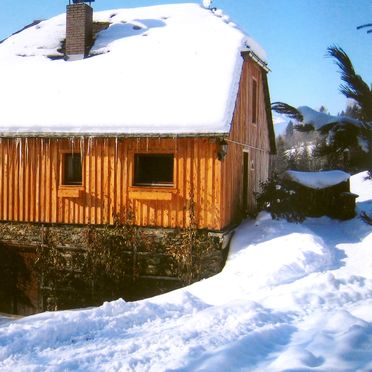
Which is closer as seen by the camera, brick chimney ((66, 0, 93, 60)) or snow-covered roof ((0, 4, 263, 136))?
snow-covered roof ((0, 4, 263, 136))

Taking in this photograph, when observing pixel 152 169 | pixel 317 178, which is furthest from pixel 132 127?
pixel 317 178

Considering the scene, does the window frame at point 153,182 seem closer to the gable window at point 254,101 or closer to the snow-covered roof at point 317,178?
the gable window at point 254,101

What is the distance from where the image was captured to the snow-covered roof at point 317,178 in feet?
47.4

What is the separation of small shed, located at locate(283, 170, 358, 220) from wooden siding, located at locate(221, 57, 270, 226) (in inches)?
53.7

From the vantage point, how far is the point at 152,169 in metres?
11.1

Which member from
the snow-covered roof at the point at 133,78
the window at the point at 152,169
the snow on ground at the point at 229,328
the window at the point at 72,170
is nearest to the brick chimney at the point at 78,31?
the snow-covered roof at the point at 133,78

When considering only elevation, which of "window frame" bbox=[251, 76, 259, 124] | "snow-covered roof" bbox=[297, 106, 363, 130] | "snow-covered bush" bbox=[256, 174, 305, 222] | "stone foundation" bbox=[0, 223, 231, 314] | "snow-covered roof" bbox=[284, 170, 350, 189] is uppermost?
"window frame" bbox=[251, 76, 259, 124]

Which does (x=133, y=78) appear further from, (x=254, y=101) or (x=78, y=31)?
(x=254, y=101)

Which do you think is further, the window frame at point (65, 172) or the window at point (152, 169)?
the window frame at point (65, 172)

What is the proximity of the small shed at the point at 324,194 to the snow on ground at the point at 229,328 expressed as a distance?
5544 mm

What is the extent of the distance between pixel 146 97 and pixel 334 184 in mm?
7314

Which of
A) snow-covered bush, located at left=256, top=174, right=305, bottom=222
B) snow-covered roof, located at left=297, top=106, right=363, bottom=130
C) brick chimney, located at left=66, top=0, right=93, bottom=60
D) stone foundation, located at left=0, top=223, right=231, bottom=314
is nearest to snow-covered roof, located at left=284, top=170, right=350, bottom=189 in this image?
snow-covered bush, located at left=256, top=174, right=305, bottom=222

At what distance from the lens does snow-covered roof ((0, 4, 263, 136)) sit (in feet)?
34.7

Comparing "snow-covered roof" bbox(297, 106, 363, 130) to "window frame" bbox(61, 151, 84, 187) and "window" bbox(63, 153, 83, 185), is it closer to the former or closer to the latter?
"window frame" bbox(61, 151, 84, 187)
